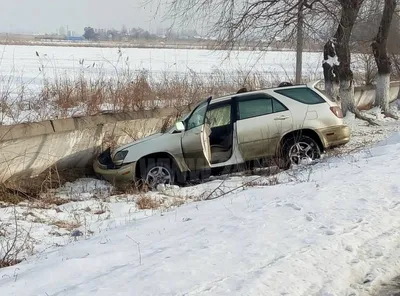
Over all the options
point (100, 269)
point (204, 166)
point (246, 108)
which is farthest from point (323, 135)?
point (100, 269)

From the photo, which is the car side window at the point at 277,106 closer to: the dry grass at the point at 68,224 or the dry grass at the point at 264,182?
the dry grass at the point at 264,182

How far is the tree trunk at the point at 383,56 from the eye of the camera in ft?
56.4

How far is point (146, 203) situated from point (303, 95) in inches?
159

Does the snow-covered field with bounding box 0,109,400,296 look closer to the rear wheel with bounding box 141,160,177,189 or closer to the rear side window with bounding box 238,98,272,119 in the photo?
the rear wheel with bounding box 141,160,177,189

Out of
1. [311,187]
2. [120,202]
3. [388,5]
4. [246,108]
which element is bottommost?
[120,202]

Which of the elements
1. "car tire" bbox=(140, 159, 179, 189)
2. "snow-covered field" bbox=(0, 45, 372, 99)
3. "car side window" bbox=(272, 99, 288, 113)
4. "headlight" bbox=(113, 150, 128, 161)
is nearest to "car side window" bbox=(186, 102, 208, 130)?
"car tire" bbox=(140, 159, 179, 189)

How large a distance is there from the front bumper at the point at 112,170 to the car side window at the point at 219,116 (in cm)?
178

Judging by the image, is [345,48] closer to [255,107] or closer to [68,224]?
[255,107]

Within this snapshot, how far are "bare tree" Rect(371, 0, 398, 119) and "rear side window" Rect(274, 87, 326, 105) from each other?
833cm

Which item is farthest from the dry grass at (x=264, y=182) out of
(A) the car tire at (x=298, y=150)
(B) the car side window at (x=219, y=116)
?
(B) the car side window at (x=219, y=116)

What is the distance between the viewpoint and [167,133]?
9461mm

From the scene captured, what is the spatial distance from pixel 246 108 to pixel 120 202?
317cm

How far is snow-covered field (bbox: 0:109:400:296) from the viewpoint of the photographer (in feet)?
12.9

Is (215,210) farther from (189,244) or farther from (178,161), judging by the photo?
(178,161)
